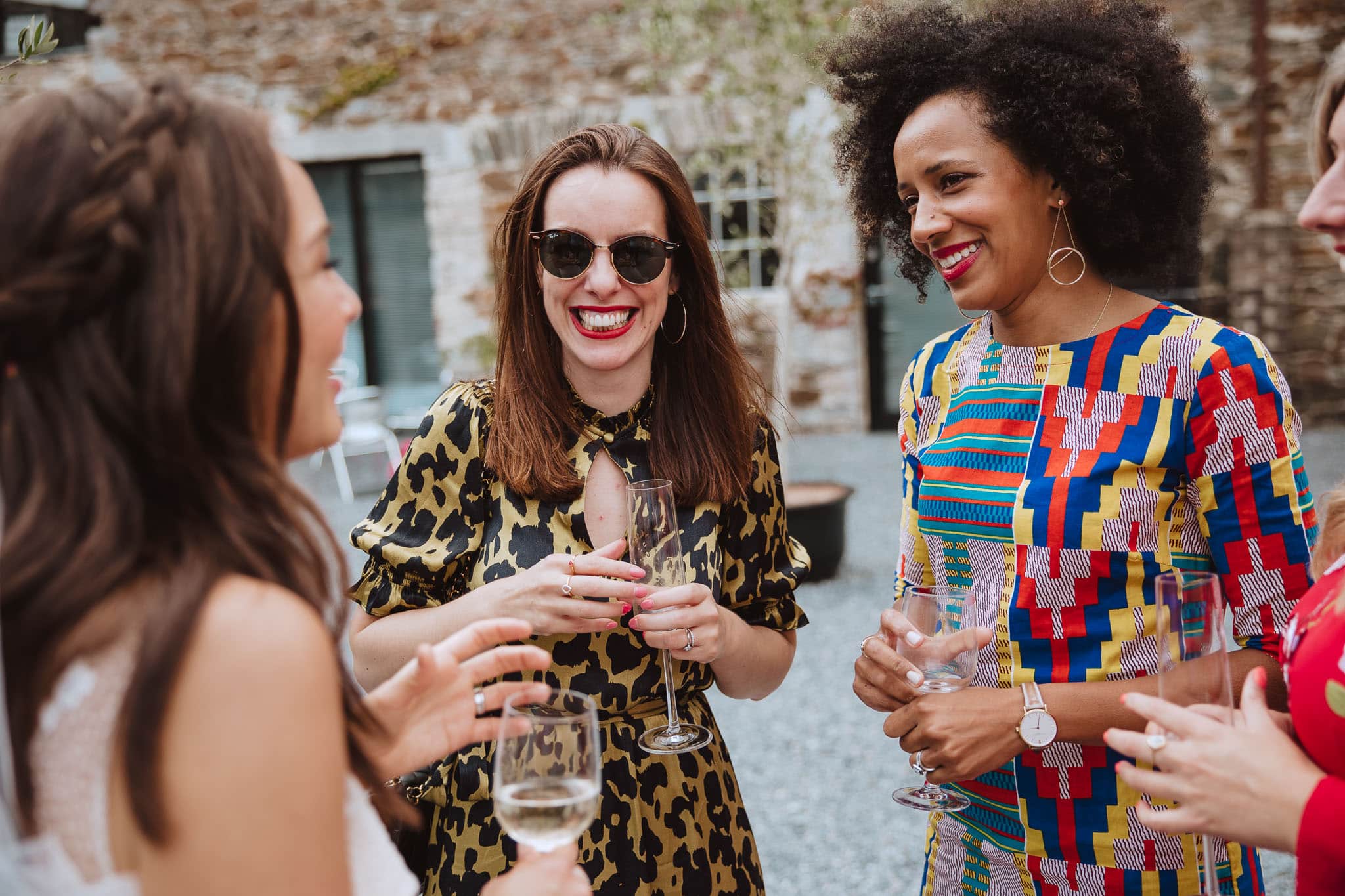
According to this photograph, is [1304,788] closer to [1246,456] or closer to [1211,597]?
[1211,597]

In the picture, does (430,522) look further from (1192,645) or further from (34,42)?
(1192,645)

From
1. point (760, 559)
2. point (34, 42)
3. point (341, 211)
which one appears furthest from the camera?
point (341, 211)

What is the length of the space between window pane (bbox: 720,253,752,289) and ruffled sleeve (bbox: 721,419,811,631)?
6921mm

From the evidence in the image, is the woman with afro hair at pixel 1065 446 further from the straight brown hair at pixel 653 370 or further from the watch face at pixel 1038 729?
the straight brown hair at pixel 653 370

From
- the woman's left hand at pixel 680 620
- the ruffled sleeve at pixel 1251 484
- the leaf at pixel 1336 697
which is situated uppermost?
the ruffled sleeve at pixel 1251 484

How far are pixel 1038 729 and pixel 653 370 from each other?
1.09 m

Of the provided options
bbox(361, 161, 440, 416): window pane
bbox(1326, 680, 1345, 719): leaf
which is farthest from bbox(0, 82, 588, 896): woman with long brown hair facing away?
bbox(361, 161, 440, 416): window pane

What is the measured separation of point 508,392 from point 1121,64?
4.48ft

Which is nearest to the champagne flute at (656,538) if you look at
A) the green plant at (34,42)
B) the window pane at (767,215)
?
the green plant at (34,42)

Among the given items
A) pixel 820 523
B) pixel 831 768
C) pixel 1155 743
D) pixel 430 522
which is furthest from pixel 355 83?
pixel 1155 743

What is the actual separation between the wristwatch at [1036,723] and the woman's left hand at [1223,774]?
0.47 metres

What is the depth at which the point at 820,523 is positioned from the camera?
6.53 m

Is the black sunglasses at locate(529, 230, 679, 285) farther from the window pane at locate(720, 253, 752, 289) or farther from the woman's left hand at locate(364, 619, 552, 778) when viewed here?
the window pane at locate(720, 253, 752, 289)

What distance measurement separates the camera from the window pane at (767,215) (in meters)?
10.2
